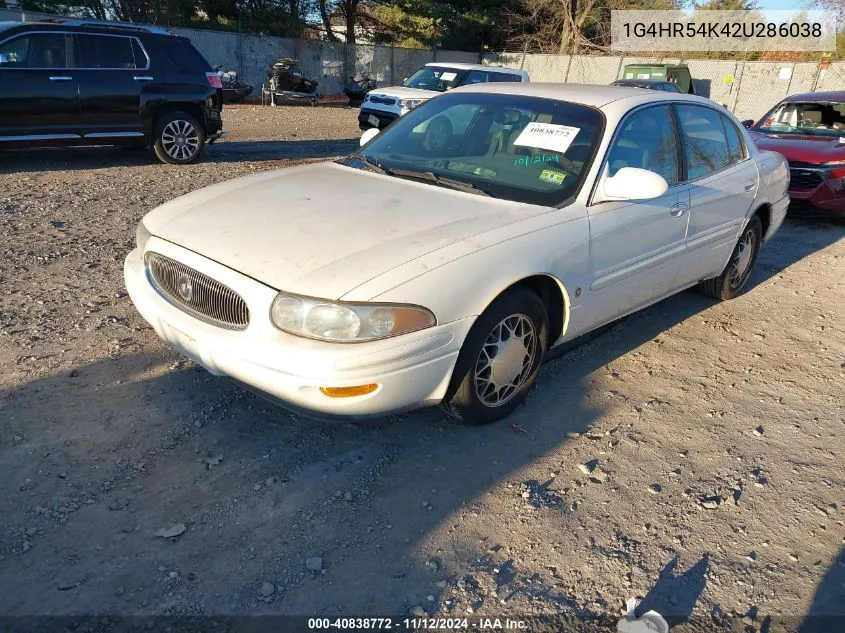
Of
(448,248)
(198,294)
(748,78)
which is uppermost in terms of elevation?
(748,78)

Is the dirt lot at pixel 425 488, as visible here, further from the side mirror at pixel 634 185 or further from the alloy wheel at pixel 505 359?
the side mirror at pixel 634 185

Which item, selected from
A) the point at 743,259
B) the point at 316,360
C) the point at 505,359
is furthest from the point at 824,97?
the point at 316,360

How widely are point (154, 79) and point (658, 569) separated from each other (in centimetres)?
919

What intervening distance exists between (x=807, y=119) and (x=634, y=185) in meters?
7.37

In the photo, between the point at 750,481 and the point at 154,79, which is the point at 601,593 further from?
the point at 154,79

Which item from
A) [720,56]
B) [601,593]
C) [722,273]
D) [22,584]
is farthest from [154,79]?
[720,56]

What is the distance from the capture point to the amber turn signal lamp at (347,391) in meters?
2.83

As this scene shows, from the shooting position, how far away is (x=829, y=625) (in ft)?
8.21

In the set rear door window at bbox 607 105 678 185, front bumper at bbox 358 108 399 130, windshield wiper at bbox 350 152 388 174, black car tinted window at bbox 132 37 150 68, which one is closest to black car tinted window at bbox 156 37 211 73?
black car tinted window at bbox 132 37 150 68

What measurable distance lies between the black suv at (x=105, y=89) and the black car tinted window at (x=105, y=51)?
12 millimetres

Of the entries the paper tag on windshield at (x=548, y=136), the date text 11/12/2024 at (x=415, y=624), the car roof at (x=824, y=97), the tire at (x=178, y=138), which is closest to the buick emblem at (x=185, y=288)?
the date text 11/12/2024 at (x=415, y=624)

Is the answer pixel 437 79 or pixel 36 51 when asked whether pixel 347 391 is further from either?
pixel 437 79

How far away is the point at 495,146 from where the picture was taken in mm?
4156

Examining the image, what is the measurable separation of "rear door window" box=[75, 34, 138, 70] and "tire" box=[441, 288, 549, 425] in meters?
8.04
